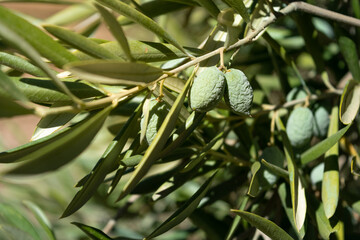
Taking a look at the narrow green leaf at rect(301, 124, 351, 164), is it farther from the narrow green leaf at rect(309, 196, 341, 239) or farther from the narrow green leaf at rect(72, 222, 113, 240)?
the narrow green leaf at rect(72, 222, 113, 240)

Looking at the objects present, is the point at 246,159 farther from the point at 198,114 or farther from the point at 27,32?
the point at 27,32

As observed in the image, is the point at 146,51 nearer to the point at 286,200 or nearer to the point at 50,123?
the point at 50,123

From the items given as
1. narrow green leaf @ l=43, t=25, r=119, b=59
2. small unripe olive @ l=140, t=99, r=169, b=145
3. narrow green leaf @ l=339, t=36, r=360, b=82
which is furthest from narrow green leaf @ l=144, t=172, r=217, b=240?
narrow green leaf @ l=339, t=36, r=360, b=82

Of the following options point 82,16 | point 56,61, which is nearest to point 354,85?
point 56,61

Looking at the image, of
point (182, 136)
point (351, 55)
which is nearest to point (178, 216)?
point (182, 136)

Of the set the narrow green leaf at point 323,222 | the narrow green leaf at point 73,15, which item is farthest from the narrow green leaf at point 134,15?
the narrow green leaf at point 73,15

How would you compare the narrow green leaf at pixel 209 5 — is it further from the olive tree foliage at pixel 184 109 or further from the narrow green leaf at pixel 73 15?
the narrow green leaf at pixel 73 15

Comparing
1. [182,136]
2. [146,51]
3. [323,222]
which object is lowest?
[323,222]
